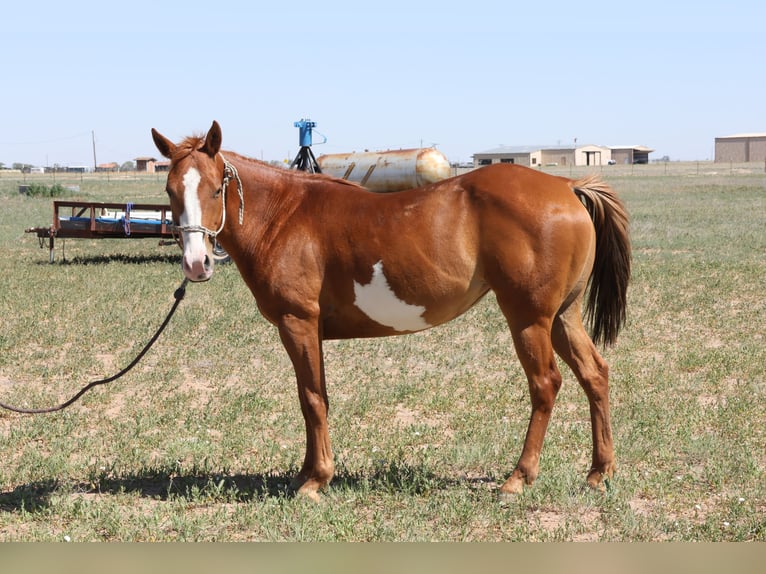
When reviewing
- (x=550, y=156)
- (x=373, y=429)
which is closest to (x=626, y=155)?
(x=550, y=156)

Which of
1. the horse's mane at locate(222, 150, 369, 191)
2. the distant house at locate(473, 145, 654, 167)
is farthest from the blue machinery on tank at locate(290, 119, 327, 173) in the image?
the distant house at locate(473, 145, 654, 167)

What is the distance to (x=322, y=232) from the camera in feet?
16.4

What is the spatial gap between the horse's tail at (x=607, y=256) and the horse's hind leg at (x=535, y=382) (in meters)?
0.82

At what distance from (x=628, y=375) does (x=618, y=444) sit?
2024mm

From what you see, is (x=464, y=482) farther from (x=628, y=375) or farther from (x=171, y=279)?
(x=171, y=279)

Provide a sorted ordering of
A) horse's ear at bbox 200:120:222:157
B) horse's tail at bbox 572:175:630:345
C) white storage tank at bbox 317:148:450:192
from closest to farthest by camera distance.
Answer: horse's ear at bbox 200:120:222:157 → horse's tail at bbox 572:175:630:345 → white storage tank at bbox 317:148:450:192

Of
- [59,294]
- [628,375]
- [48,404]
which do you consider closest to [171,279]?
[59,294]

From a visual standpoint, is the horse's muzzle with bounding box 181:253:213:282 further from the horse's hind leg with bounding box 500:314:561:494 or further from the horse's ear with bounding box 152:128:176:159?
the horse's hind leg with bounding box 500:314:561:494

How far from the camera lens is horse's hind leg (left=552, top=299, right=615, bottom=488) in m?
4.97

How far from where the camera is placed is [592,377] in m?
4.98

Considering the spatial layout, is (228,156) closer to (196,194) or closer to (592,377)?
(196,194)

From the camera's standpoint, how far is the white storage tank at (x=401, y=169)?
19.3 m

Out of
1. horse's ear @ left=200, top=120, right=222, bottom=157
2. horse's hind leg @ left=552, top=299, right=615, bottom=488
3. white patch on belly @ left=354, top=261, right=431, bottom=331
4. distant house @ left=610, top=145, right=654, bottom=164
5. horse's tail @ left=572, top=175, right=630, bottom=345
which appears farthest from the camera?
distant house @ left=610, top=145, right=654, bottom=164

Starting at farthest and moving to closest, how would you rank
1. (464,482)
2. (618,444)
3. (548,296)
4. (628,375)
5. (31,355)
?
(31,355)
(628,375)
(618,444)
(464,482)
(548,296)
